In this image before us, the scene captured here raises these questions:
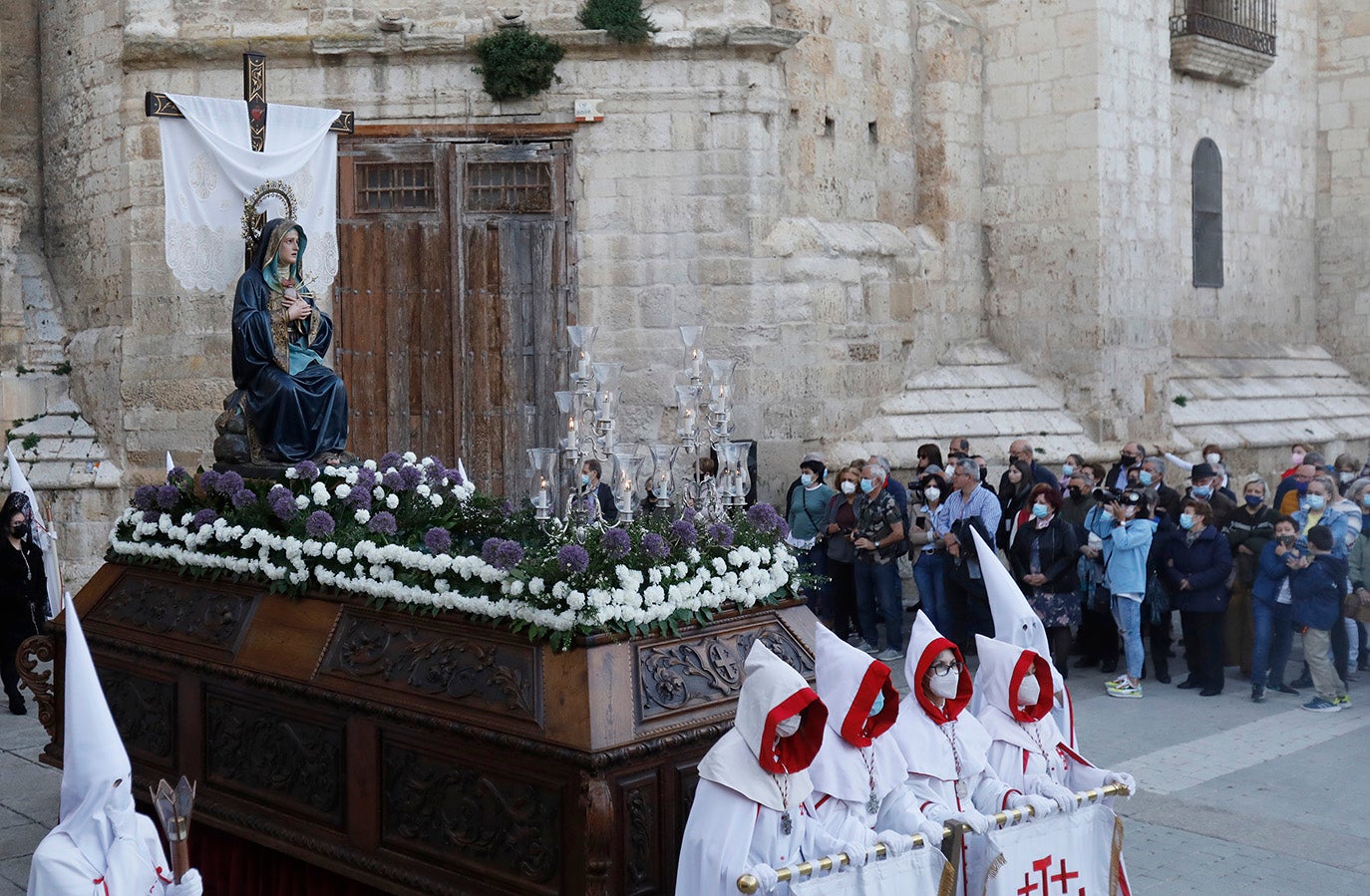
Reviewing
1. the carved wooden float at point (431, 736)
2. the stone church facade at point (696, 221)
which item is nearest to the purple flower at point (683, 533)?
the carved wooden float at point (431, 736)

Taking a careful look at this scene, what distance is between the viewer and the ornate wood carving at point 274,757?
5.70 meters

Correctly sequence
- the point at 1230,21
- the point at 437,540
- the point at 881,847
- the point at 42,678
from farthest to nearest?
the point at 1230,21 → the point at 42,678 → the point at 437,540 → the point at 881,847

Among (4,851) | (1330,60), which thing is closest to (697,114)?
(4,851)

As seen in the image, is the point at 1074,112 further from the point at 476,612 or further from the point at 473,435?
the point at 476,612

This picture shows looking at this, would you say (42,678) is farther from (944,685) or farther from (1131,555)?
(1131,555)

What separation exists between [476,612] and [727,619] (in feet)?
3.23

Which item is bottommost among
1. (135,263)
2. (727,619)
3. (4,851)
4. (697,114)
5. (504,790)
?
(4,851)

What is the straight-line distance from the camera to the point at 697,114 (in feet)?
42.0

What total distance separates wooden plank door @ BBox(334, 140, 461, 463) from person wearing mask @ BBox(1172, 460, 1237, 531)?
20.9 ft

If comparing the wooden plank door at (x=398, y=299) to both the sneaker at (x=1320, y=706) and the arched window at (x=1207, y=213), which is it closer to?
the sneaker at (x=1320, y=706)

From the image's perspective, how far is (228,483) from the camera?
686 centimetres

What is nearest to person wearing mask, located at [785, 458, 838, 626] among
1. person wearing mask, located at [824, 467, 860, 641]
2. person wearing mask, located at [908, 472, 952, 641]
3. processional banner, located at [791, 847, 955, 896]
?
person wearing mask, located at [824, 467, 860, 641]

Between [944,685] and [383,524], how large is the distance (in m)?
2.56

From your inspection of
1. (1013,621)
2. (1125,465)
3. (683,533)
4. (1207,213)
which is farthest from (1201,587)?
(1207,213)
